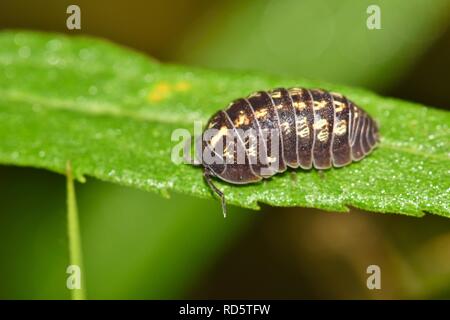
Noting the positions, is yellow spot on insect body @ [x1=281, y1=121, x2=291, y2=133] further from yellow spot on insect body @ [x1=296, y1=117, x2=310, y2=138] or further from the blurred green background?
the blurred green background

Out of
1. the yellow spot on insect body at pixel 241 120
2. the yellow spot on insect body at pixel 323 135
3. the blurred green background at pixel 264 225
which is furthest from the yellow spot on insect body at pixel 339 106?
the blurred green background at pixel 264 225

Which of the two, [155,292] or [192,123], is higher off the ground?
[192,123]

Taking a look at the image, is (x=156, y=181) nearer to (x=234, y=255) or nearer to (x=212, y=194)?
(x=212, y=194)

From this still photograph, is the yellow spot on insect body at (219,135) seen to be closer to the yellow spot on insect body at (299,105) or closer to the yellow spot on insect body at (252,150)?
the yellow spot on insect body at (252,150)

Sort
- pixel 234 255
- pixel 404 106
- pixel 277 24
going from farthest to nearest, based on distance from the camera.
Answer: pixel 277 24 < pixel 234 255 < pixel 404 106

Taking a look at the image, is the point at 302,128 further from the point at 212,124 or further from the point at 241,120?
the point at 212,124

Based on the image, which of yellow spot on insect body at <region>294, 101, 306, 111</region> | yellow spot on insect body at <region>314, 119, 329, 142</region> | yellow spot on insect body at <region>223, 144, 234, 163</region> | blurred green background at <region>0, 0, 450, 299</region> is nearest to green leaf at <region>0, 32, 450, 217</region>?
yellow spot on insect body at <region>223, 144, 234, 163</region>
